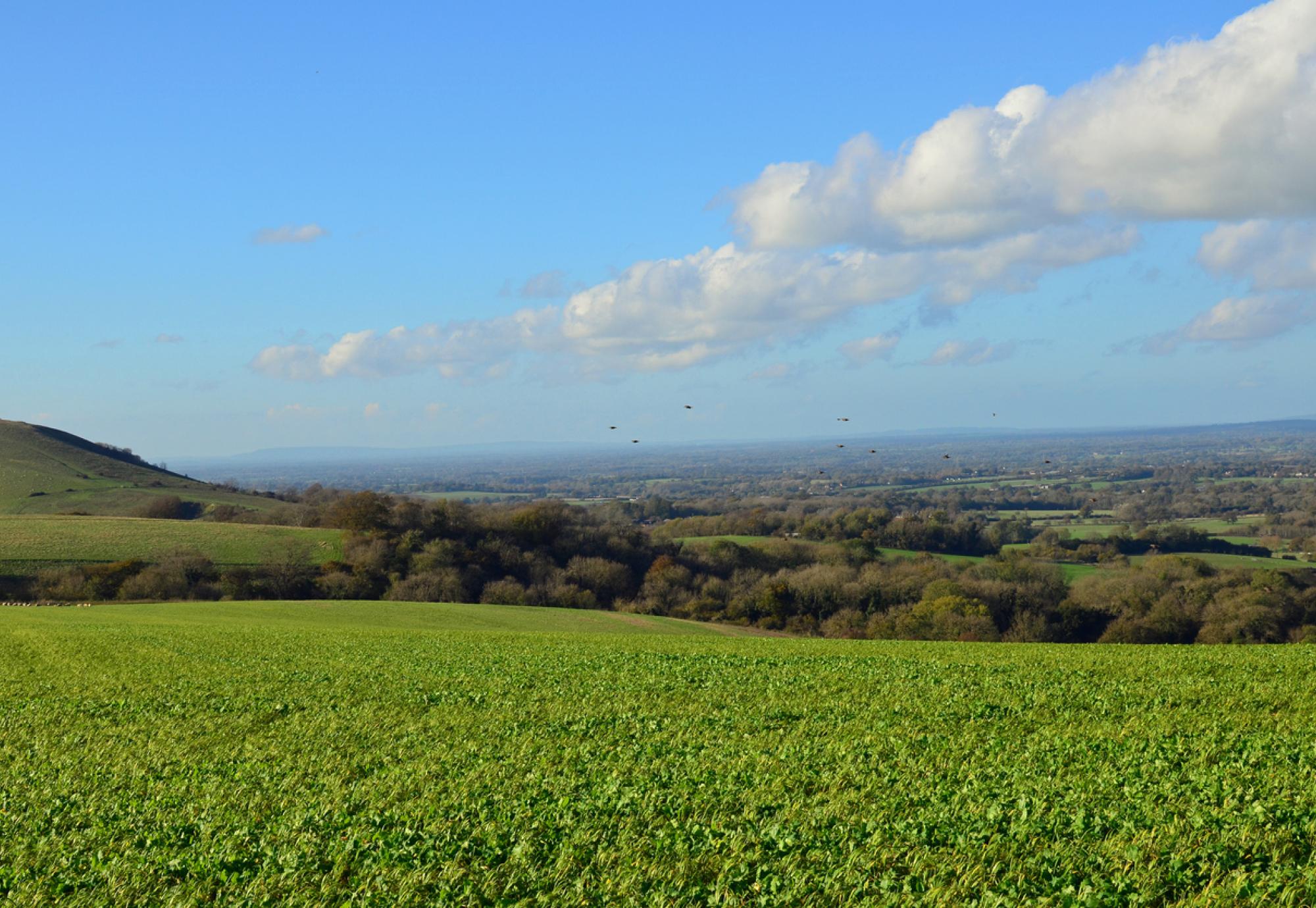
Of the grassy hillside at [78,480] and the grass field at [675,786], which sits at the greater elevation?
the grassy hillside at [78,480]

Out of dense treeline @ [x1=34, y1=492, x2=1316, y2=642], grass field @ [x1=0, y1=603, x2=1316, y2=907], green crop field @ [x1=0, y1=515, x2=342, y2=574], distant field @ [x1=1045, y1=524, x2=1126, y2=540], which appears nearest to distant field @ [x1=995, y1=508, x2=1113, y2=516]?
distant field @ [x1=1045, y1=524, x2=1126, y2=540]

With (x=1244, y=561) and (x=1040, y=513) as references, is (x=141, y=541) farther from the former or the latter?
(x=1040, y=513)

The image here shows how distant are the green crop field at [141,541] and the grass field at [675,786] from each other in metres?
66.3

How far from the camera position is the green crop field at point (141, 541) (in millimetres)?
80250

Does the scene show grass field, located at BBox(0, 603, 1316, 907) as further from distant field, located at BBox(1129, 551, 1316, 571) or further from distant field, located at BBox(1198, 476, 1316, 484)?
distant field, located at BBox(1198, 476, 1316, 484)

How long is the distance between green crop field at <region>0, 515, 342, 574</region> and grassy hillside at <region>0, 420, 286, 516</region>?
3128 centimetres

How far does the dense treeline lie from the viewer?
65625mm

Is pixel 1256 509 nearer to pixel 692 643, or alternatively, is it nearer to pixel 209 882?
pixel 692 643

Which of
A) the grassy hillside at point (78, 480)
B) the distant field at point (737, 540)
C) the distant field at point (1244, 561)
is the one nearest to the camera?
the distant field at point (1244, 561)

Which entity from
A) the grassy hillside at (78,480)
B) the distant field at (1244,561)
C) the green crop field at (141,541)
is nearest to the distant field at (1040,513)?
the distant field at (1244,561)

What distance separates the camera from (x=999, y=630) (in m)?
69.1

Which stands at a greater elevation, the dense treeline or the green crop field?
the green crop field

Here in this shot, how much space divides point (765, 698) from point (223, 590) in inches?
2806

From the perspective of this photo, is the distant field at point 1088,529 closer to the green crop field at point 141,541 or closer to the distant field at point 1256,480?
the distant field at point 1256,480
